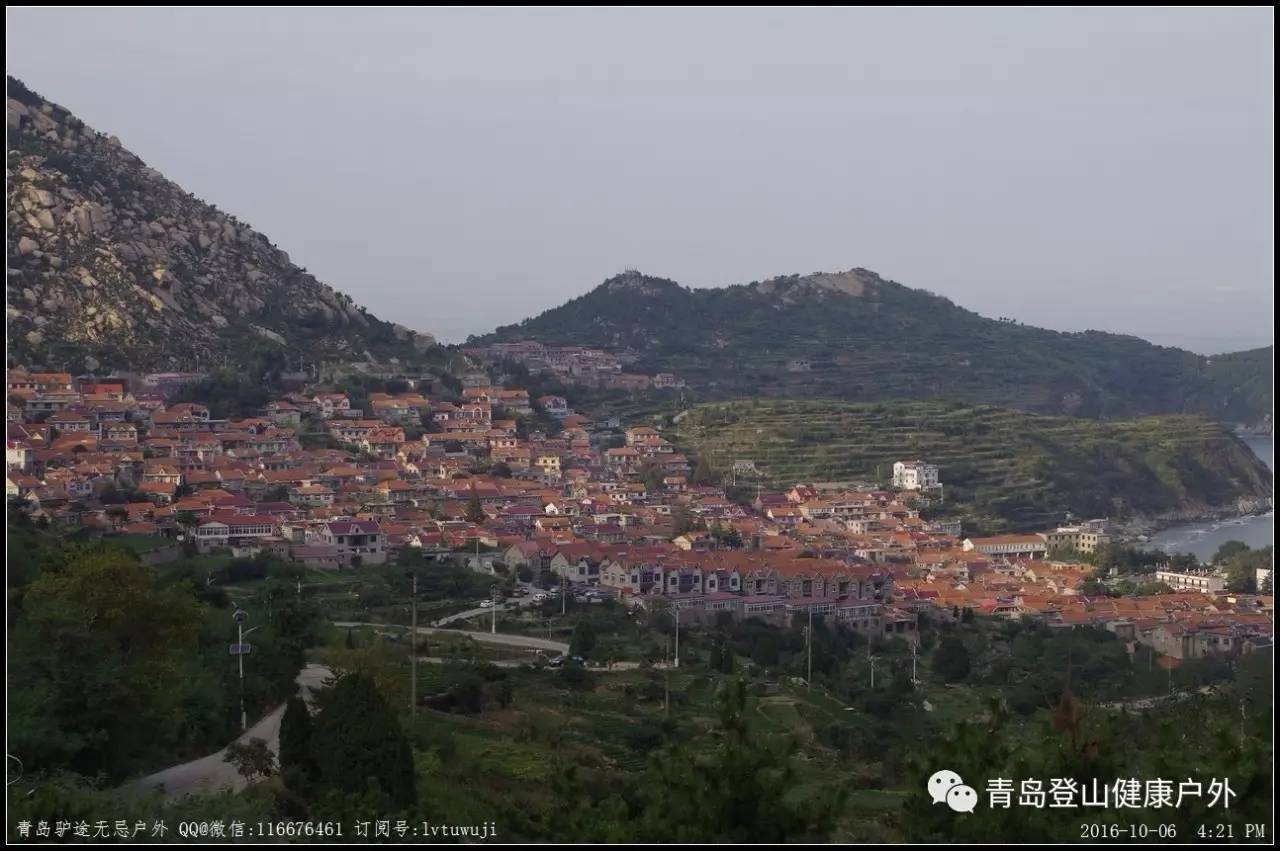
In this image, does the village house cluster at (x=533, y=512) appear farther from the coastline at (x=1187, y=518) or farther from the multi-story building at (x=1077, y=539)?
the coastline at (x=1187, y=518)

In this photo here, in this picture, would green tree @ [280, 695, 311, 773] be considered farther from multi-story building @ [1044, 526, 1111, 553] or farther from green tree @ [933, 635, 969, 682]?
multi-story building @ [1044, 526, 1111, 553]

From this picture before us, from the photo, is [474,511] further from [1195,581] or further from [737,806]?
[737,806]

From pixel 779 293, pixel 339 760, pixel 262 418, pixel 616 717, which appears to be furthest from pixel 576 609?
pixel 779 293

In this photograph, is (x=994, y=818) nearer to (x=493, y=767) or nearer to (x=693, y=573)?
(x=493, y=767)

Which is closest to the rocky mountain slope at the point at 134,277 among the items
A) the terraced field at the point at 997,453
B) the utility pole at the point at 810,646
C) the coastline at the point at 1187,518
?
the terraced field at the point at 997,453

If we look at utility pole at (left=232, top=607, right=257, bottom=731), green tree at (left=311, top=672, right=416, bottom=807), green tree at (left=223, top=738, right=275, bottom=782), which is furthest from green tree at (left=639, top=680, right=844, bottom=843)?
utility pole at (left=232, top=607, right=257, bottom=731)

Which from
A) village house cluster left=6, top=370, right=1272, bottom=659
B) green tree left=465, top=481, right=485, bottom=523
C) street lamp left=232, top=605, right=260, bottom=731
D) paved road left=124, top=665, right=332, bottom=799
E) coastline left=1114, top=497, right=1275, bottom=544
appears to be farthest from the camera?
coastline left=1114, top=497, right=1275, bottom=544

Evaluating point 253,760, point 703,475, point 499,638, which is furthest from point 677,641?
point 703,475
